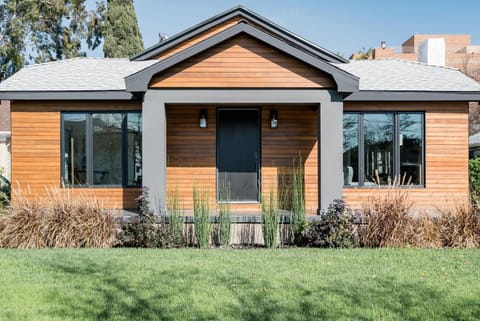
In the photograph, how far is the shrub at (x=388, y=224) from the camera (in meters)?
7.41

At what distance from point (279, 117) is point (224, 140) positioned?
1415 millimetres

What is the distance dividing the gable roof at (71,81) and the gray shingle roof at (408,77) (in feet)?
18.1

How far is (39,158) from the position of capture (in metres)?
9.72

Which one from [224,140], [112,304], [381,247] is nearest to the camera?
[112,304]

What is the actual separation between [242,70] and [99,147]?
12.5 feet

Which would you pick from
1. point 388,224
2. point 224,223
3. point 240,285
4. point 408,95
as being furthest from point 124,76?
point 240,285

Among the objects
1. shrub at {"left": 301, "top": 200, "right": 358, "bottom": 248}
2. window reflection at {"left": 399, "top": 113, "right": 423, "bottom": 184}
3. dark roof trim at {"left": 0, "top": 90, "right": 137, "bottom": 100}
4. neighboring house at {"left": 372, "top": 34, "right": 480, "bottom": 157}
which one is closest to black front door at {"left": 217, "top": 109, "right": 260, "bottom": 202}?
dark roof trim at {"left": 0, "top": 90, "right": 137, "bottom": 100}

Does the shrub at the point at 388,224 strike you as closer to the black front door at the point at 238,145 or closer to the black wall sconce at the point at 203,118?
the black front door at the point at 238,145

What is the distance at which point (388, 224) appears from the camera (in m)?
7.44

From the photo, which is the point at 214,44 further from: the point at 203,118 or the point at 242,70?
the point at 203,118

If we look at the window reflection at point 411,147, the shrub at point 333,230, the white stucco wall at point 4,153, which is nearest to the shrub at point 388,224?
the shrub at point 333,230

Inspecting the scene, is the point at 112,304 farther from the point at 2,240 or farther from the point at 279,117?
the point at 279,117

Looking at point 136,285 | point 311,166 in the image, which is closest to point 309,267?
point 136,285

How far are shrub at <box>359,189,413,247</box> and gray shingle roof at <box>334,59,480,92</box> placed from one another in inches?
122
